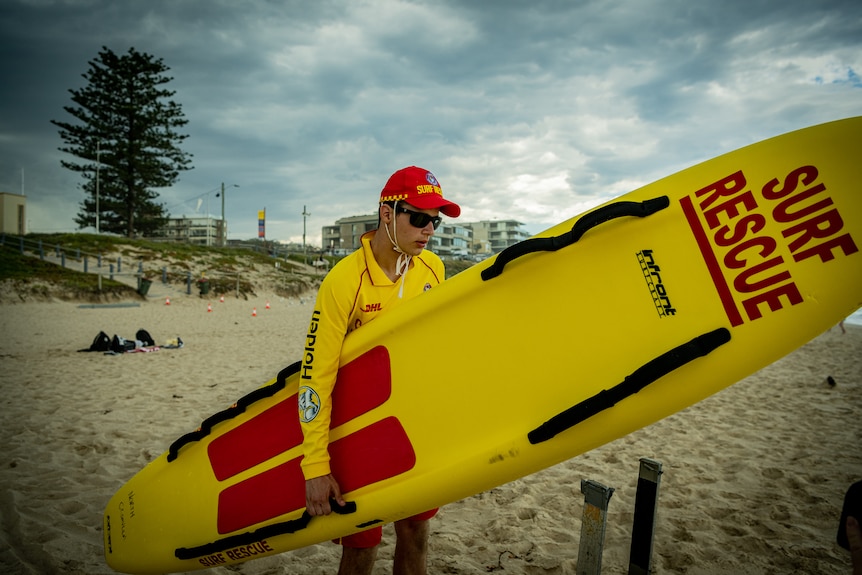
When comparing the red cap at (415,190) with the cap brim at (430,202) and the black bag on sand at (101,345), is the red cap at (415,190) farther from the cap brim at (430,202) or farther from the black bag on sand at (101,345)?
the black bag on sand at (101,345)

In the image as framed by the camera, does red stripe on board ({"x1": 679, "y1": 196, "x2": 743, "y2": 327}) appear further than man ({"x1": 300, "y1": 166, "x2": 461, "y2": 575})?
No

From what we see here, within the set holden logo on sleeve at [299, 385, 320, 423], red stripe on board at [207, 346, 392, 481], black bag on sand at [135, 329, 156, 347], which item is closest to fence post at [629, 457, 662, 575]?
red stripe on board at [207, 346, 392, 481]

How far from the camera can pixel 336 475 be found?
1810 millimetres

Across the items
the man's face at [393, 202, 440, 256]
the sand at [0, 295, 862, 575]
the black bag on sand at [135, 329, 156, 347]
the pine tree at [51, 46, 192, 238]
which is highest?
the pine tree at [51, 46, 192, 238]

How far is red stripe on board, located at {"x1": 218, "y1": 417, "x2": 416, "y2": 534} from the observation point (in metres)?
1.73

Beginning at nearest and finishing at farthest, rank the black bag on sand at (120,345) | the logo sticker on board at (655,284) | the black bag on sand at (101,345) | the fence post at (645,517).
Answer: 1. the logo sticker on board at (655,284)
2. the fence post at (645,517)
3. the black bag on sand at (120,345)
4. the black bag on sand at (101,345)

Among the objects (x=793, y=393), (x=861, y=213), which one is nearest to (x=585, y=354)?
(x=861, y=213)

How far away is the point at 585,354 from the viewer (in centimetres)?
151

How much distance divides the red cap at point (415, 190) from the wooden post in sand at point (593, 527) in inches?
47.1

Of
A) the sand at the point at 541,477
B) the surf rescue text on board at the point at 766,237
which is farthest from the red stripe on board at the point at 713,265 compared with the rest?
the sand at the point at 541,477

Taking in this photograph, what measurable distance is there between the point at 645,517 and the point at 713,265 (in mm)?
1224

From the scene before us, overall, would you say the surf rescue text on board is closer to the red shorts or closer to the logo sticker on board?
the logo sticker on board

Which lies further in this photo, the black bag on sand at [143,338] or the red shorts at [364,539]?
the black bag on sand at [143,338]

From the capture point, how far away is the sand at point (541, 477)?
258 centimetres
